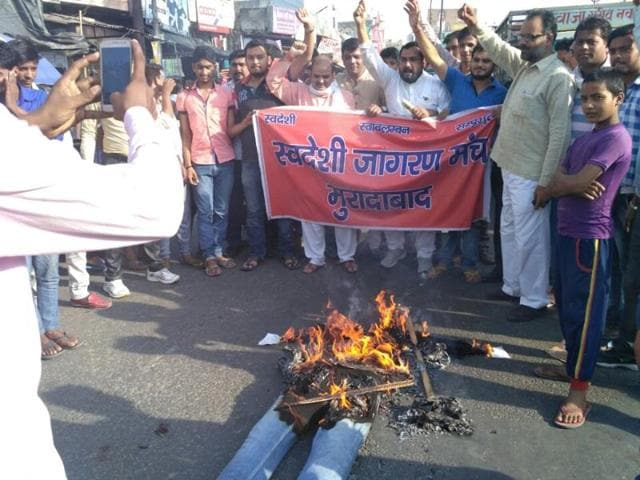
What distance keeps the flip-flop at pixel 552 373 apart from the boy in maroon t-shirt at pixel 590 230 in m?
0.37

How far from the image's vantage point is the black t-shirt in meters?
5.95

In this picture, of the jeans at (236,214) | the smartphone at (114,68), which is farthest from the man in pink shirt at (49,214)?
the jeans at (236,214)

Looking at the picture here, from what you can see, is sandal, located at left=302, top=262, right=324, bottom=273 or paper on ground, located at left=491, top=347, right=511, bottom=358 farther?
sandal, located at left=302, top=262, right=324, bottom=273

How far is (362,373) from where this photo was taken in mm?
3461

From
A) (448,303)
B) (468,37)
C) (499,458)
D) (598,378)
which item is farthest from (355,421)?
(468,37)

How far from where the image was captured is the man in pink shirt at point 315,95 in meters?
5.73

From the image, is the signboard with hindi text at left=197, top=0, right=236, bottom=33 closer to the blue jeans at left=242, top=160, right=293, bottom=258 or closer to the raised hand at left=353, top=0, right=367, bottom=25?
the blue jeans at left=242, top=160, right=293, bottom=258

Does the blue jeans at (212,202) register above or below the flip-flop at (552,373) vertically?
above

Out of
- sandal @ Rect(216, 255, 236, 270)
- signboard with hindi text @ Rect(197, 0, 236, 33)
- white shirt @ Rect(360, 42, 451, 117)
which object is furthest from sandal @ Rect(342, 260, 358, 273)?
signboard with hindi text @ Rect(197, 0, 236, 33)

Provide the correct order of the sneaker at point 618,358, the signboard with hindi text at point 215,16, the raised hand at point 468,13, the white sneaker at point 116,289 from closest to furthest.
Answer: the sneaker at point 618,358 < the raised hand at point 468,13 < the white sneaker at point 116,289 < the signboard with hindi text at point 215,16

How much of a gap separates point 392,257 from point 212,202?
2.19 metres

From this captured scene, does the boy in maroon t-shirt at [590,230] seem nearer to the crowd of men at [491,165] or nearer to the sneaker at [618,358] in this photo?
the crowd of men at [491,165]

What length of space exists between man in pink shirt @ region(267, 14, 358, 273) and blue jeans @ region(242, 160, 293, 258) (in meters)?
0.26

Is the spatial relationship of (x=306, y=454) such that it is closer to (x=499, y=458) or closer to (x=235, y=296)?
(x=499, y=458)
